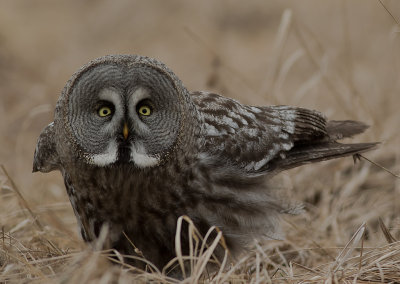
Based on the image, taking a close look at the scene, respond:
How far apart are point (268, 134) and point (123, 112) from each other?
126 cm

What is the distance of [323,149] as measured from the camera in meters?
4.67

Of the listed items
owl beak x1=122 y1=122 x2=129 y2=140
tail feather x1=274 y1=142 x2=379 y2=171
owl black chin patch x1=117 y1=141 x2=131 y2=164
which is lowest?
tail feather x1=274 y1=142 x2=379 y2=171

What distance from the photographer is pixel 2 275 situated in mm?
3117

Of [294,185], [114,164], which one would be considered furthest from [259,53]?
[114,164]

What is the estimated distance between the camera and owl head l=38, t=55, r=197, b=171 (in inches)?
143

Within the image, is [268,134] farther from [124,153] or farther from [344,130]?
[124,153]

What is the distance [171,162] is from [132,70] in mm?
571

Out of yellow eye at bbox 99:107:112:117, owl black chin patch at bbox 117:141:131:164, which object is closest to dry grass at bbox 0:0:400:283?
owl black chin patch at bbox 117:141:131:164

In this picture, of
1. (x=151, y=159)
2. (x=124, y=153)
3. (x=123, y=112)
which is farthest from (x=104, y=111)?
(x=151, y=159)

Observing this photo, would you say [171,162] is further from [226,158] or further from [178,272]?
[178,272]

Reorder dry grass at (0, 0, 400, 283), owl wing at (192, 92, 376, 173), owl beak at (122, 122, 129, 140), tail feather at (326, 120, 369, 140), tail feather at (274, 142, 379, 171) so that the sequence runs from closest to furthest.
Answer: dry grass at (0, 0, 400, 283)
owl beak at (122, 122, 129, 140)
owl wing at (192, 92, 376, 173)
tail feather at (274, 142, 379, 171)
tail feather at (326, 120, 369, 140)

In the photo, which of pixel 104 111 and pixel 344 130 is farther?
pixel 344 130

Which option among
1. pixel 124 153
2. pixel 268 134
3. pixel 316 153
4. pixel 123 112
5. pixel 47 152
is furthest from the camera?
pixel 316 153

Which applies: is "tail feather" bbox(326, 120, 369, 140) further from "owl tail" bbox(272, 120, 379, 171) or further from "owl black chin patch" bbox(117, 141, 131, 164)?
"owl black chin patch" bbox(117, 141, 131, 164)
